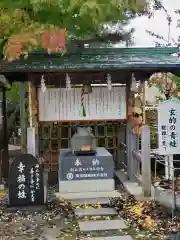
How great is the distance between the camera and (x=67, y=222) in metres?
8.00

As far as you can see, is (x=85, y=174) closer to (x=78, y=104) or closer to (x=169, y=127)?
(x=78, y=104)

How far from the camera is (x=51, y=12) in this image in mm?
9000

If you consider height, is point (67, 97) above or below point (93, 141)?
above

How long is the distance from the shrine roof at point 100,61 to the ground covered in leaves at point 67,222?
9.96 feet

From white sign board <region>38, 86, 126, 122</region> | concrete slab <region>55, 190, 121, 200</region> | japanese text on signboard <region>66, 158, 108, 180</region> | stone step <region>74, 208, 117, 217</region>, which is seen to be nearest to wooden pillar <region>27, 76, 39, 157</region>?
white sign board <region>38, 86, 126, 122</region>

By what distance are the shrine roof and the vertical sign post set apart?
4.72 feet

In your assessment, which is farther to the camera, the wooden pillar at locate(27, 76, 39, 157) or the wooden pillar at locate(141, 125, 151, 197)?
the wooden pillar at locate(27, 76, 39, 157)

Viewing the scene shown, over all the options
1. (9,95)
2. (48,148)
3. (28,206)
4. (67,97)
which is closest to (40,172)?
(28,206)

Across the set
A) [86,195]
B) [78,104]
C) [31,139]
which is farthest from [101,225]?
[78,104]

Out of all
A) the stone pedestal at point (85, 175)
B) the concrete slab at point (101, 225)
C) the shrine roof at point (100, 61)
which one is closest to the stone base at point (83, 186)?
the stone pedestal at point (85, 175)

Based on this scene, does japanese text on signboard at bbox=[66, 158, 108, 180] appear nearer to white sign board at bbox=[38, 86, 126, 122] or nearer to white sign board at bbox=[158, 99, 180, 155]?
white sign board at bbox=[38, 86, 126, 122]

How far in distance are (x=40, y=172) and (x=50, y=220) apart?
1.20 metres

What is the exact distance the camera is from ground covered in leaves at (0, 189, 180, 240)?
7203 mm

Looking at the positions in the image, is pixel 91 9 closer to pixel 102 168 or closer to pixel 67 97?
pixel 67 97
